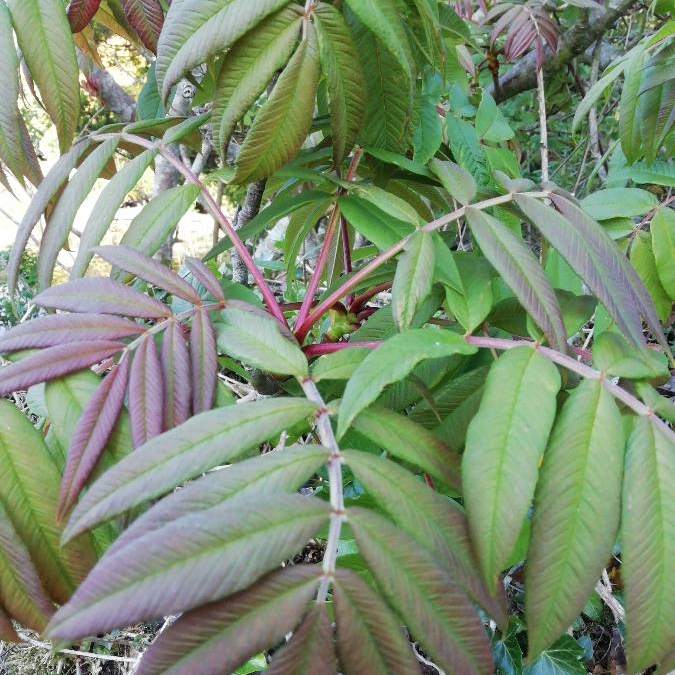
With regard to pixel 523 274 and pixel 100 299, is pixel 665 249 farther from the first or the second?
pixel 100 299

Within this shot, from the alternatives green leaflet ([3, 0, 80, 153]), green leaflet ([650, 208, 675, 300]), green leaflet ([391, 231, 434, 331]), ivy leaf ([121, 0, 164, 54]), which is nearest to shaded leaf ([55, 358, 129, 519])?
green leaflet ([391, 231, 434, 331])

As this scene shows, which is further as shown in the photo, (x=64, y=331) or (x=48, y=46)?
(x=48, y=46)

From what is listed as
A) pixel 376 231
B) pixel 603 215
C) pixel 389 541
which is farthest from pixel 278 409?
pixel 603 215

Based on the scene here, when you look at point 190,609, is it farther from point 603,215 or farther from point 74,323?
point 603,215

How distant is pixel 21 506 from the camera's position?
43 centimetres

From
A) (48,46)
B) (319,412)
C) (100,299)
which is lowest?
(319,412)

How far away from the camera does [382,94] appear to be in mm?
684

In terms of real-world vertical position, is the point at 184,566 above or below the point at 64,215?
below

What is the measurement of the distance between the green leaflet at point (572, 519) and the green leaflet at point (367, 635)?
10 centimetres

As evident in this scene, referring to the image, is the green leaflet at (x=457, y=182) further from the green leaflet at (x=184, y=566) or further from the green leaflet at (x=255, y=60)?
the green leaflet at (x=184, y=566)

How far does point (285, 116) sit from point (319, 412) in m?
0.29

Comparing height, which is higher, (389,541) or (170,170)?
(170,170)

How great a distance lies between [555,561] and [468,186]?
15.5 inches

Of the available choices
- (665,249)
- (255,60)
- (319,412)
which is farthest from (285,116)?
(665,249)
